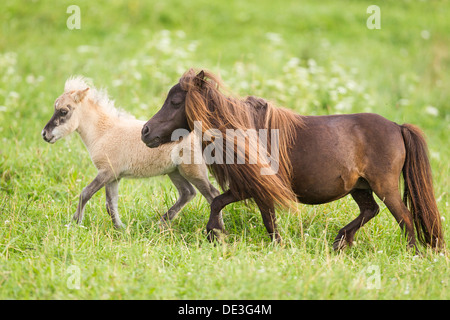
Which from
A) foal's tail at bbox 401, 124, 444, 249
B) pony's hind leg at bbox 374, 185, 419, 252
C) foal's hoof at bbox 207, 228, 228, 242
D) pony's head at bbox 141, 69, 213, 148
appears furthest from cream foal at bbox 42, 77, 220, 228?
foal's tail at bbox 401, 124, 444, 249

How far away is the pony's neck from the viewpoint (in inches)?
218

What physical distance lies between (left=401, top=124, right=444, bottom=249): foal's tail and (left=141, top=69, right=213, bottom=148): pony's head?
1879mm

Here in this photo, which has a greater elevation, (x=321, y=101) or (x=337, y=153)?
(x=321, y=101)

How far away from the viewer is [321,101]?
898cm

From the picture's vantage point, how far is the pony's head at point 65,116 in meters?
5.38

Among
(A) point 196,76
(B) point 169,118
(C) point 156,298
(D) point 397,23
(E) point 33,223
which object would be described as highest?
(D) point 397,23

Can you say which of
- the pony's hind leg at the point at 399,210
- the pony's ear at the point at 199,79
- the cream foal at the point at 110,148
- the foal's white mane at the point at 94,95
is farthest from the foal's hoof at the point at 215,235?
the foal's white mane at the point at 94,95

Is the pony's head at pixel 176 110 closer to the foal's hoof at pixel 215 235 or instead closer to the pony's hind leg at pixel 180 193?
the foal's hoof at pixel 215 235

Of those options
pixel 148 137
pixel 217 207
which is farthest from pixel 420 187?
pixel 148 137

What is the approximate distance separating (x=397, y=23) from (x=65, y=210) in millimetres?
11426

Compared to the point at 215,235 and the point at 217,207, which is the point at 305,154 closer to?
the point at 217,207

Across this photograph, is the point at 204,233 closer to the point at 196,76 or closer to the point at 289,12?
the point at 196,76

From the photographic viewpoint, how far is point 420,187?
5.00 metres

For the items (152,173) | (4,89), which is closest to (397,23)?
(4,89)
